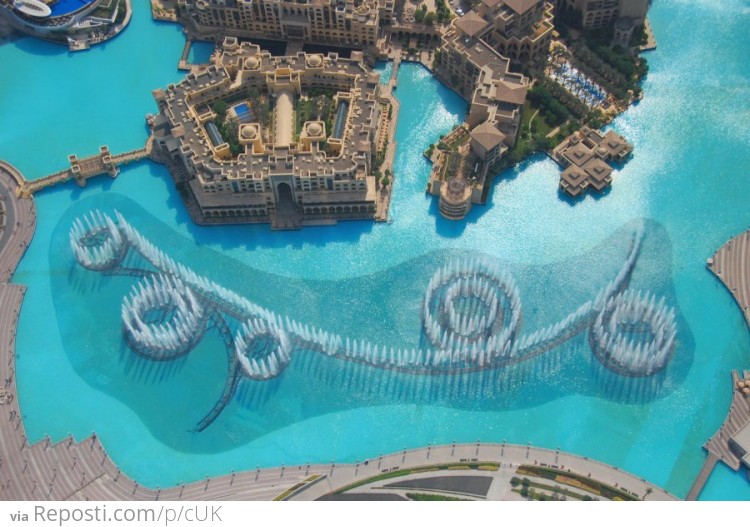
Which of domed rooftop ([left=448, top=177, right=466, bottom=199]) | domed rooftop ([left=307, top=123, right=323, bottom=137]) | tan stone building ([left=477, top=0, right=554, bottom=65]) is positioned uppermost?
tan stone building ([left=477, top=0, right=554, bottom=65])

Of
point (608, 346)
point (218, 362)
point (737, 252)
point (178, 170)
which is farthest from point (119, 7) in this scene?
point (737, 252)

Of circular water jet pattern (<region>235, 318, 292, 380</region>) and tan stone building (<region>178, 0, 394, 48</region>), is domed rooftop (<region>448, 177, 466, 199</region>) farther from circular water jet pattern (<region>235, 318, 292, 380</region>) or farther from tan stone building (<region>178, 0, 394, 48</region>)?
tan stone building (<region>178, 0, 394, 48</region>)

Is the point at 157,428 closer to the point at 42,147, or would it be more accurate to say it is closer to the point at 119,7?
the point at 42,147

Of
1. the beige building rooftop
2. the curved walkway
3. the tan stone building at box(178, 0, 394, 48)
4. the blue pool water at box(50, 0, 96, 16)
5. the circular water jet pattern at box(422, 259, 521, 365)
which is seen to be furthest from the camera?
the blue pool water at box(50, 0, 96, 16)

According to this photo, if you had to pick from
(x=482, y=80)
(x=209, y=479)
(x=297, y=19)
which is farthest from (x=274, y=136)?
(x=209, y=479)

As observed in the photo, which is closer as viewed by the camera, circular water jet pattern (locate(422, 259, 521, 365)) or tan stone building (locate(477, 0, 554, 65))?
circular water jet pattern (locate(422, 259, 521, 365))

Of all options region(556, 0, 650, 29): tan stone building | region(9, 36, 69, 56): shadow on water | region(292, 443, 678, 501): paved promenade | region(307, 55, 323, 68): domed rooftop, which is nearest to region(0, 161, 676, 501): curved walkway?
region(292, 443, 678, 501): paved promenade
